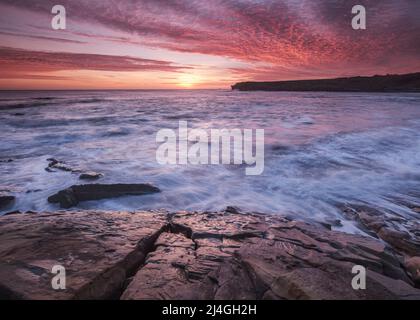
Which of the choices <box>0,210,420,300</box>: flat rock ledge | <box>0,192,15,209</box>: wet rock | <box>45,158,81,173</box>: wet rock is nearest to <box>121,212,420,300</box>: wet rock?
<box>0,210,420,300</box>: flat rock ledge

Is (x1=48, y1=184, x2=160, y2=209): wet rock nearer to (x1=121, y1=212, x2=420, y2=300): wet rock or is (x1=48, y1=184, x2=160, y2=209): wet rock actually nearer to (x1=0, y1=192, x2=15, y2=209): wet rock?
(x1=0, y1=192, x2=15, y2=209): wet rock

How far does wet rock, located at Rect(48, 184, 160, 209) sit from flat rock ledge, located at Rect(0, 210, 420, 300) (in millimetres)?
1234

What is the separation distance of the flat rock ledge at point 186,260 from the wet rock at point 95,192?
123 centimetres

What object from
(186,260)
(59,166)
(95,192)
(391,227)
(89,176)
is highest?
(59,166)

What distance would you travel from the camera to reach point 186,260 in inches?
104

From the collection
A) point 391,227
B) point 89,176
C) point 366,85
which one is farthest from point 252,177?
point 366,85

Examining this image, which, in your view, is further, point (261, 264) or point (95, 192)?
point (95, 192)

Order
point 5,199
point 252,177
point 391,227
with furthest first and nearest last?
point 252,177, point 5,199, point 391,227

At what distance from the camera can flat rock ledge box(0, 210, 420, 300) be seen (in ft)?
7.07

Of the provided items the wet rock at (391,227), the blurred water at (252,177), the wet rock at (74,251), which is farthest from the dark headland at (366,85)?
the wet rock at (74,251)

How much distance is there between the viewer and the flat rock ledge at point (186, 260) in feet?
7.07

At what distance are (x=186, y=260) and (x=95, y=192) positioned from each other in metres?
3.12

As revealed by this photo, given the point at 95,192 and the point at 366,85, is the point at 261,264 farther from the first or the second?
the point at 366,85
